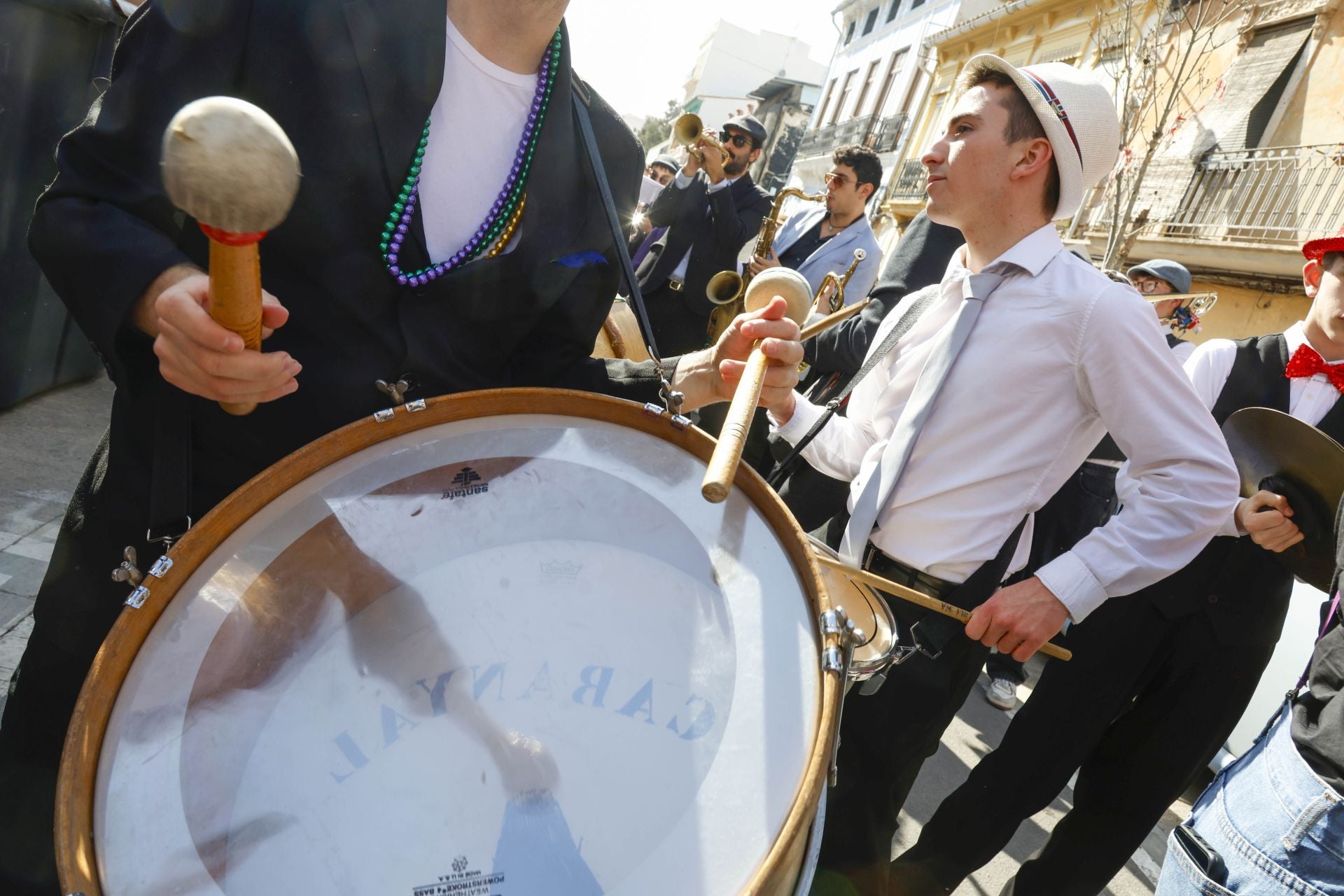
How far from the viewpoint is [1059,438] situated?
1.82m

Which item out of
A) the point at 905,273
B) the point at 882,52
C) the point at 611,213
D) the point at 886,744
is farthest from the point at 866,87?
the point at 611,213

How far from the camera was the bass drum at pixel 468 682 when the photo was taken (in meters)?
0.86

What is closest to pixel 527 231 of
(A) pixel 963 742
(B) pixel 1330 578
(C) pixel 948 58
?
(B) pixel 1330 578

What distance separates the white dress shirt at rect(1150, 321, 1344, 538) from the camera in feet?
7.52

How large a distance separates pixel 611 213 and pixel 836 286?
300cm

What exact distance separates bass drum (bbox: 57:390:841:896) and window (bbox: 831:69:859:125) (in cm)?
2912

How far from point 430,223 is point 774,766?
39.2 inches

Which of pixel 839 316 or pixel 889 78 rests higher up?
pixel 889 78

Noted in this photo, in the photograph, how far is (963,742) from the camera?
3.63 metres

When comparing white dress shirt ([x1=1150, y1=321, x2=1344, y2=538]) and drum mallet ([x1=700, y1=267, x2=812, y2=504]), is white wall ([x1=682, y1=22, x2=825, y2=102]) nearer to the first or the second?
white dress shirt ([x1=1150, y1=321, x2=1344, y2=538])

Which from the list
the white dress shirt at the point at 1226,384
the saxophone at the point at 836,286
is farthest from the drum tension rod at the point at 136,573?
the saxophone at the point at 836,286

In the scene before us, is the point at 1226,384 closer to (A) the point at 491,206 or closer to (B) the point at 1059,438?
(B) the point at 1059,438

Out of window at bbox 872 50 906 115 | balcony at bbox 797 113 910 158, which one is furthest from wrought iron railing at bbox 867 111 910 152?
window at bbox 872 50 906 115

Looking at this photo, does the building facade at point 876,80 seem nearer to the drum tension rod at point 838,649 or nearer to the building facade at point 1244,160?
the building facade at point 1244,160
